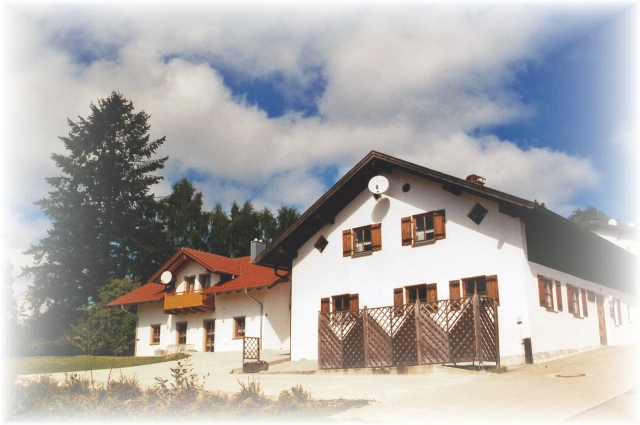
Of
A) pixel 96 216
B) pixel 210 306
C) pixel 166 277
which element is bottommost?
pixel 210 306

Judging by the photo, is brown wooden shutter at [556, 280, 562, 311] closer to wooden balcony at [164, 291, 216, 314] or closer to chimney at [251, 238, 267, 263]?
chimney at [251, 238, 267, 263]

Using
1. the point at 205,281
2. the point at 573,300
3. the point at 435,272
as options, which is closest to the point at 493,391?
the point at 435,272

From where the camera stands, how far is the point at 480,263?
20047 millimetres

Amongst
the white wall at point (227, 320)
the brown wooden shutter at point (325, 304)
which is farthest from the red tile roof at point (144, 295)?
the brown wooden shutter at point (325, 304)

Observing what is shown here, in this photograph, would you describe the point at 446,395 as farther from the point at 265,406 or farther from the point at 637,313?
the point at 637,313

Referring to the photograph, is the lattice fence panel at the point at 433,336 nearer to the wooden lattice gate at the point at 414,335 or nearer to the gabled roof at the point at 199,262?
the wooden lattice gate at the point at 414,335

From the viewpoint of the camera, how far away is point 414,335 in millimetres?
18547

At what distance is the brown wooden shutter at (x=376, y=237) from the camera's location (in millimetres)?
22688

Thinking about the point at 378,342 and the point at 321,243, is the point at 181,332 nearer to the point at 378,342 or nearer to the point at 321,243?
the point at 321,243

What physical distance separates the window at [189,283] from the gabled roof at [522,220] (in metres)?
9.30

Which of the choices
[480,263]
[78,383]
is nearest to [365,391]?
[78,383]

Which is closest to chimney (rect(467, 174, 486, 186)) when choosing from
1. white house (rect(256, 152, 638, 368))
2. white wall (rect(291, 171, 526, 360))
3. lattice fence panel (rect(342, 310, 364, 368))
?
white house (rect(256, 152, 638, 368))

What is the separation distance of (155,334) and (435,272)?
19816mm

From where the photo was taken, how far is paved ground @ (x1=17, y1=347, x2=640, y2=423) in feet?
32.4
